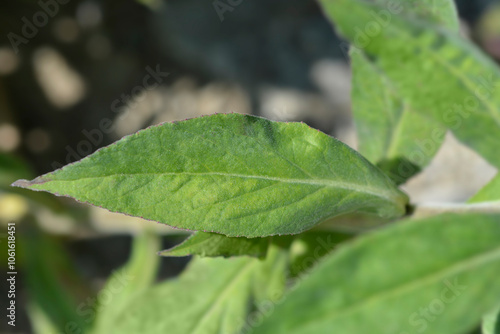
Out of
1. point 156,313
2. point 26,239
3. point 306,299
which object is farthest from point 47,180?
point 26,239

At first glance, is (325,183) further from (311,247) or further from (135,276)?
(135,276)

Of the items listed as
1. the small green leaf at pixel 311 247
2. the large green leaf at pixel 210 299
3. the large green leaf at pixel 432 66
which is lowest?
the large green leaf at pixel 210 299

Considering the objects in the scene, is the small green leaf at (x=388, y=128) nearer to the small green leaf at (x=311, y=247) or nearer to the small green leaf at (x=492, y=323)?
the small green leaf at (x=311, y=247)

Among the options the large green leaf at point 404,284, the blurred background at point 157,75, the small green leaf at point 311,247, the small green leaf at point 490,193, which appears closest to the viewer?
the large green leaf at point 404,284

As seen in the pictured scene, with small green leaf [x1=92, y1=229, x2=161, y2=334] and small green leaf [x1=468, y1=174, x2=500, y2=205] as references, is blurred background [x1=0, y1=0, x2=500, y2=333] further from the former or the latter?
small green leaf [x1=468, y1=174, x2=500, y2=205]

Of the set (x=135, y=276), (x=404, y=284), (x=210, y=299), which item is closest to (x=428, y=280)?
(x=404, y=284)

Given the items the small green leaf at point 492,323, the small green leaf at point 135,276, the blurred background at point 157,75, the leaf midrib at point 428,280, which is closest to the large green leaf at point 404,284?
the leaf midrib at point 428,280

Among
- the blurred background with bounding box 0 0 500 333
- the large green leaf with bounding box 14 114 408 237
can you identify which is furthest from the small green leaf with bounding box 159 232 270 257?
the blurred background with bounding box 0 0 500 333
